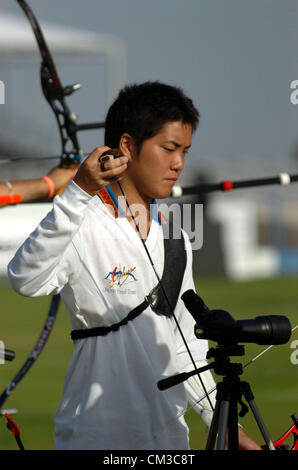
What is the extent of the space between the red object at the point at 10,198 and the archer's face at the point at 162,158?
1.21 meters

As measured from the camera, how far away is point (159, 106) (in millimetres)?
2957

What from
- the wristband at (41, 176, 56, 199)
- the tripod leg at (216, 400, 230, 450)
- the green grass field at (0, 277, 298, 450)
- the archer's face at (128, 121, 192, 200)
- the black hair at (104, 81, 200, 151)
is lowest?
the green grass field at (0, 277, 298, 450)

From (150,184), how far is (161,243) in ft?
0.75

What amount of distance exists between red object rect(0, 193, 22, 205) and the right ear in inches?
46.5

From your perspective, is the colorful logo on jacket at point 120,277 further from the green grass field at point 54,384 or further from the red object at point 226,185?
the red object at point 226,185

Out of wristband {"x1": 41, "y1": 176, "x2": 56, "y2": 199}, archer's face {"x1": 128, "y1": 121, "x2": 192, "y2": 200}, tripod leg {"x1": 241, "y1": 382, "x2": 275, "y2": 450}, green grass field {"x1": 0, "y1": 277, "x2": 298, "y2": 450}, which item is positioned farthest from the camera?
green grass field {"x1": 0, "y1": 277, "x2": 298, "y2": 450}

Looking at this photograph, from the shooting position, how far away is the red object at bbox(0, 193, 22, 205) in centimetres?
401

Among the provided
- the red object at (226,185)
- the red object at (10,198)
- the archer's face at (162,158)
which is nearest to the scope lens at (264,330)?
the archer's face at (162,158)

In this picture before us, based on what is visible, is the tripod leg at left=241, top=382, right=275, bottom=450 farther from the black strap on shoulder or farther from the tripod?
the black strap on shoulder

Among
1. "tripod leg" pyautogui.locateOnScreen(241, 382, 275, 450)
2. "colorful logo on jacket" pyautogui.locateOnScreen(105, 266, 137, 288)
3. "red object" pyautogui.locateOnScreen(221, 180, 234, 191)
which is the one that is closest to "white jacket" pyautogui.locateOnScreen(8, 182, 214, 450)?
"colorful logo on jacket" pyautogui.locateOnScreen(105, 266, 137, 288)

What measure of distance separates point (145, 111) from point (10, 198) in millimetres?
1295

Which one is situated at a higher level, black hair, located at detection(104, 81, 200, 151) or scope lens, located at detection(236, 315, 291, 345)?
black hair, located at detection(104, 81, 200, 151)

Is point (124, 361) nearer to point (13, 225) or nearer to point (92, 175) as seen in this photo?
point (92, 175)
